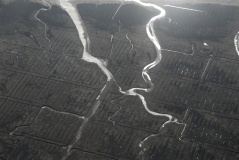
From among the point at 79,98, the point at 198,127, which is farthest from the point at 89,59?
the point at 198,127

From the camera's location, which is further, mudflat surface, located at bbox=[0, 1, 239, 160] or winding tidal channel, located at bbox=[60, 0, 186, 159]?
winding tidal channel, located at bbox=[60, 0, 186, 159]

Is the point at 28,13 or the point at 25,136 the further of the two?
the point at 28,13

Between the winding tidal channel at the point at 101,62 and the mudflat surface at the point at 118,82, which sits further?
the winding tidal channel at the point at 101,62

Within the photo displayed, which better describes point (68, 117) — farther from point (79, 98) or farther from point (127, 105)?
point (127, 105)

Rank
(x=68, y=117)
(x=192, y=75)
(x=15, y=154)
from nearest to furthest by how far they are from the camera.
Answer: (x=15, y=154) → (x=68, y=117) → (x=192, y=75)

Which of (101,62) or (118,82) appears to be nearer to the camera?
(118,82)

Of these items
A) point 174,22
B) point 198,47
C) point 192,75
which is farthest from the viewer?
point 174,22

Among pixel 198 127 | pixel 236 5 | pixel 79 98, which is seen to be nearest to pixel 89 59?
pixel 79 98

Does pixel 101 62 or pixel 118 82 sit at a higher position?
pixel 101 62
